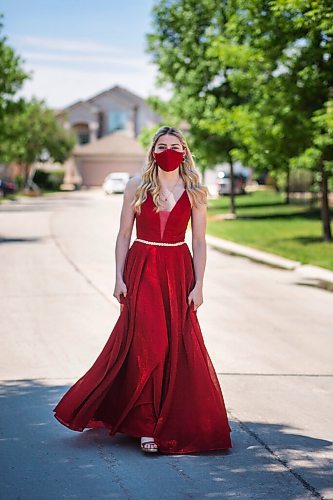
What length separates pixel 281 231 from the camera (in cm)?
2797

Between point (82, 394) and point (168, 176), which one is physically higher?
point (168, 176)

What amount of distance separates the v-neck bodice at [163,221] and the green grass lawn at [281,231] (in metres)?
11.9

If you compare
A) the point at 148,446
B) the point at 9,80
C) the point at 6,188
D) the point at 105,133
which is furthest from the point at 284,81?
the point at 105,133

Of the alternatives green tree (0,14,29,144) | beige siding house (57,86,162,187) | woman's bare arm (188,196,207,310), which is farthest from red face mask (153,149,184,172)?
beige siding house (57,86,162,187)

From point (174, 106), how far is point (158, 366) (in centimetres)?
3164

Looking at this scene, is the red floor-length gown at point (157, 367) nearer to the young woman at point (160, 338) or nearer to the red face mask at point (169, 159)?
the young woman at point (160, 338)

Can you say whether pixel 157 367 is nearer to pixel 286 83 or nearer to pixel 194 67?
pixel 286 83

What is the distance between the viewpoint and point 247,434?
6375 millimetres

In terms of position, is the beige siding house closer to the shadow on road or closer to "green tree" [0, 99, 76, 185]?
"green tree" [0, 99, 76, 185]

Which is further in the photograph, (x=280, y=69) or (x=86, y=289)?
(x=280, y=69)

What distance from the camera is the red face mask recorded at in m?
5.96

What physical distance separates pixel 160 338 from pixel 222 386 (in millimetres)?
2179

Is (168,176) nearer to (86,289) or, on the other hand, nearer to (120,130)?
(86,289)

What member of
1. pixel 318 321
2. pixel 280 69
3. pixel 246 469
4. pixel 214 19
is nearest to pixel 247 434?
pixel 246 469
